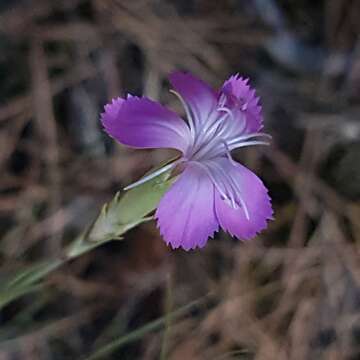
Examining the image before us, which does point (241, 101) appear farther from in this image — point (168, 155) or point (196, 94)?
point (168, 155)

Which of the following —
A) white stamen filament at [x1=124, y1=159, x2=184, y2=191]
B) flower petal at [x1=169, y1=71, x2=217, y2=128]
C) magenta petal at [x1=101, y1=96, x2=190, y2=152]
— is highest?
flower petal at [x1=169, y1=71, x2=217, y2=128]

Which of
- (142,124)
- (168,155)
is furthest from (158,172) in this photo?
(168,155)

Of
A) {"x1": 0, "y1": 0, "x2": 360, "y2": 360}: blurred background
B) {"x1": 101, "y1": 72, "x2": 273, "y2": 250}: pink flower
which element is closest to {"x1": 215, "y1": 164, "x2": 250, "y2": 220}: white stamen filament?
{"x1": 101, "y1": 72, "x2": 273, "y2": 250}: pink flower

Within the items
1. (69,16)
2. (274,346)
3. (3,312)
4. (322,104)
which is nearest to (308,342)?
(274,346)

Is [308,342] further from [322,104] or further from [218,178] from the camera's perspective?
[218,178]

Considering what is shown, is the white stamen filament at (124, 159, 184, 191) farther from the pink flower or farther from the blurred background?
the blurred background

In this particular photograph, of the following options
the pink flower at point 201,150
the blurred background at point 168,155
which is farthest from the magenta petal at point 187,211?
the blurred background at point 168,155

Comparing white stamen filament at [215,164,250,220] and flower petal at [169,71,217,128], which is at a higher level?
flower petal at [169,71,217,128]
